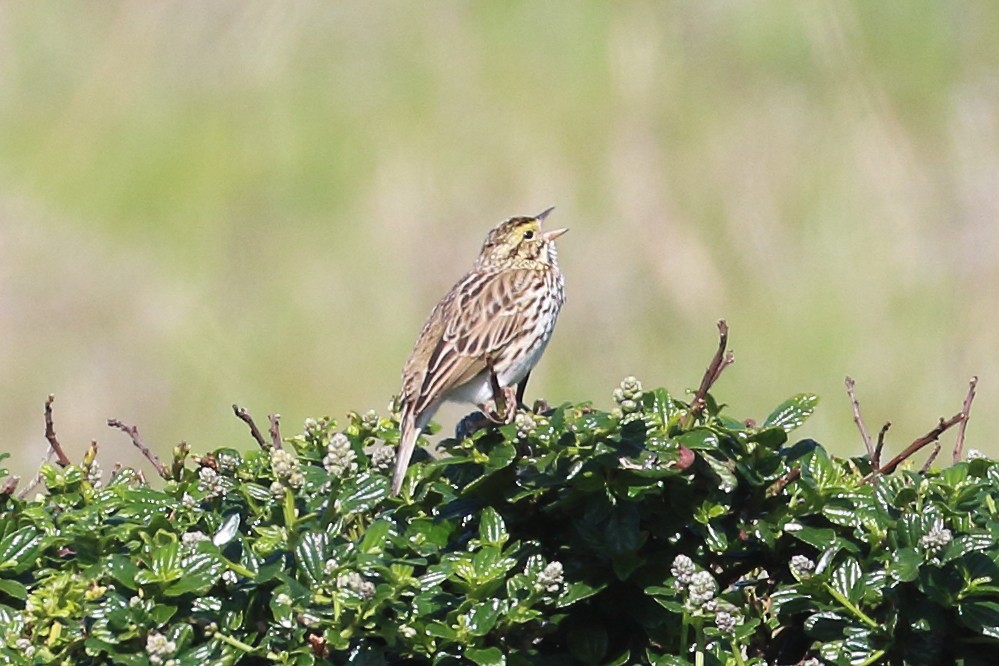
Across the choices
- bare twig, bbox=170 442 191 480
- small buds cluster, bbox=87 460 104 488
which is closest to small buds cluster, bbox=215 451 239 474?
bare twig, bbox=170 442 191 480

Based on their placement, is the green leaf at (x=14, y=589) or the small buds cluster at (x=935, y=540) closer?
the small buds cluster at (x=935, y=540)

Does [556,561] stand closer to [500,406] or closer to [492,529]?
[492,529]

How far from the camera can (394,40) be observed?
8.17m

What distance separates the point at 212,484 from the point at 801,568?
3.46 feet

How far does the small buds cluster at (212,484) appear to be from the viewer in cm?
293

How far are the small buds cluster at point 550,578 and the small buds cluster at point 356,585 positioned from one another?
0.88 feet

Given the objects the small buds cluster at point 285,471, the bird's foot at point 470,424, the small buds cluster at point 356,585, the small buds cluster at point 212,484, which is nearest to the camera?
the small buds cluster at point 356,585

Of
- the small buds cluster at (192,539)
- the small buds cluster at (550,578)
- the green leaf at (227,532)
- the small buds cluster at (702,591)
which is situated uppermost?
the green leaf at (227,532)

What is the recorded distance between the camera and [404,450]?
3264 mm

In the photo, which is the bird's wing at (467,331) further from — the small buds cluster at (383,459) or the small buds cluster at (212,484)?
the small buds cluster at (212,484)

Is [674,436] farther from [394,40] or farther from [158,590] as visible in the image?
[394,40]

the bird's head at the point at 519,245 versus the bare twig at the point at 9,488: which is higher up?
the bird's head at the point at 519,245

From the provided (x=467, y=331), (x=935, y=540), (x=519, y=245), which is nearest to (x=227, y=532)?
(x=935, y=540)

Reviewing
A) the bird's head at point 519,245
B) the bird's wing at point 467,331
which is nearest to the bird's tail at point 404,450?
the bird's wing at point 467,331
